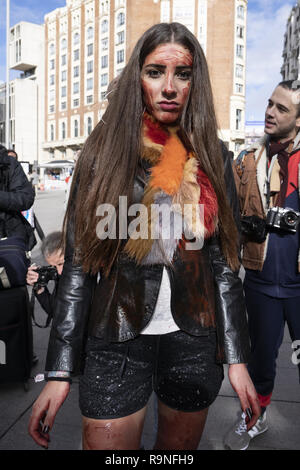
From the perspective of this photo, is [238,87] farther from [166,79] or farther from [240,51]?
[166,79]

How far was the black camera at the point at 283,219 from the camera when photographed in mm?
2262

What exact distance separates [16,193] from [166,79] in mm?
2429

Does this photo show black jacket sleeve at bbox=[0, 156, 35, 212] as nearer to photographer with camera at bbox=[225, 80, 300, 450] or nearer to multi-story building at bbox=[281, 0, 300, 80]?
photographer with camera at bbox=[225, 80, 300, 450]

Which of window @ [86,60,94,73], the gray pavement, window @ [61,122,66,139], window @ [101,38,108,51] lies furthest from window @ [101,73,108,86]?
the gray pavement

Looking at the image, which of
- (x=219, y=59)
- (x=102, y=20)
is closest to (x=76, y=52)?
(x=102, y=20)

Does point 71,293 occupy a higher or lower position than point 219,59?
lower

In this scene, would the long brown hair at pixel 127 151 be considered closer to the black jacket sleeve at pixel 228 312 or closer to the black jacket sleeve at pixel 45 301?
the black jacket sleeve at pixel 228 312

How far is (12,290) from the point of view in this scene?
3164 millimetres

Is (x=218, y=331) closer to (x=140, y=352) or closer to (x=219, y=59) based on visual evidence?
(x=140, y=352)

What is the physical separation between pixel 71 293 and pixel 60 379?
274 mm

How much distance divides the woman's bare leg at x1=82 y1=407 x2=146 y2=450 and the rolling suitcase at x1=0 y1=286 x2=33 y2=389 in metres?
1.88

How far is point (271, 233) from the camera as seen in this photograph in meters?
2.38

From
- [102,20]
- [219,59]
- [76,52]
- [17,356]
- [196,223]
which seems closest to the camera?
[196,223]

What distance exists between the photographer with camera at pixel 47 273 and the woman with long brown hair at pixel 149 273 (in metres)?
1.67
